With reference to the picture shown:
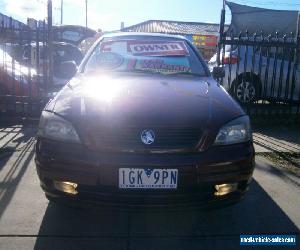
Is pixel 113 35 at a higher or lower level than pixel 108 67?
higher

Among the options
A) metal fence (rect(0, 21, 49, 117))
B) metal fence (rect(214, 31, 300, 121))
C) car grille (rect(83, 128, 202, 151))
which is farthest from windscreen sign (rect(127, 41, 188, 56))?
metal fence (rect(0, 21, 49, 117))

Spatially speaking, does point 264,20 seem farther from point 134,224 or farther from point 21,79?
point 134,224

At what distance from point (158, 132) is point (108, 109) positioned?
43cm

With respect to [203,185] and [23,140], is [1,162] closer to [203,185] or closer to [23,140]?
[23,140]

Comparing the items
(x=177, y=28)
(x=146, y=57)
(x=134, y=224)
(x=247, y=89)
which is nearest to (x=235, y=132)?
(x=134, y=224)

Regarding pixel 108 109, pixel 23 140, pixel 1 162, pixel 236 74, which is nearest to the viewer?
pixel 108 109

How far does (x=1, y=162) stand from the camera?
201 inches

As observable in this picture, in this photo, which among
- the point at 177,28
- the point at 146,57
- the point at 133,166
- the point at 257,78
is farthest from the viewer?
the point at 177,28

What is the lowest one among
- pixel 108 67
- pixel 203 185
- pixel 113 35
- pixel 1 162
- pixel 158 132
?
pixel 1 162

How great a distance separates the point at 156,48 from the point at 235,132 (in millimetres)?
1948

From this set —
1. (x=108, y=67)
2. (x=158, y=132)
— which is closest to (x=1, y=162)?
(x=108, y=67)

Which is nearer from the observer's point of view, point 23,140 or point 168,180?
point 168,180

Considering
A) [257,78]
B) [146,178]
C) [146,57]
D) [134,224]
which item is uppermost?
[146,57]

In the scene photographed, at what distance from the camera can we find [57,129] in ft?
10.7
